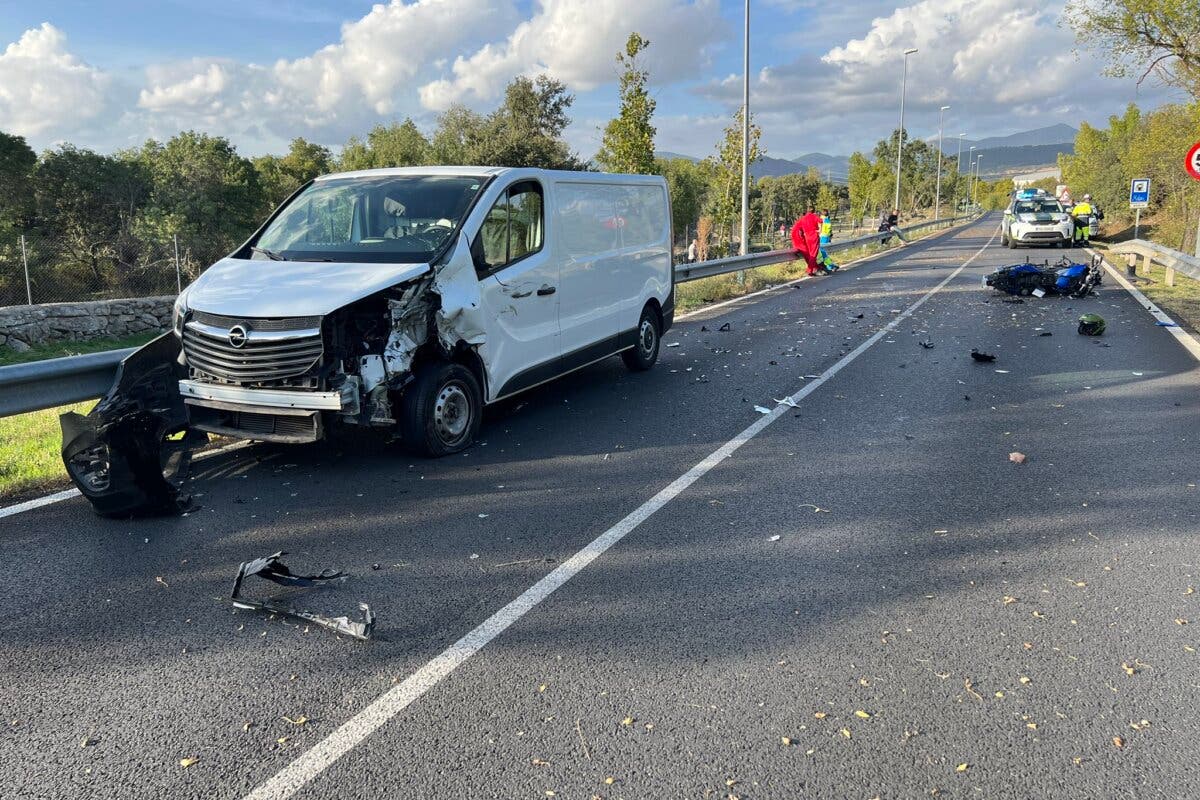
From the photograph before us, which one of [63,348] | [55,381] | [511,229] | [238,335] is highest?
[511,229]

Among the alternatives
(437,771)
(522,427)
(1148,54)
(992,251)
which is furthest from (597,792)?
(992,251)

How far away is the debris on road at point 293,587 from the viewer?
372 centimetres

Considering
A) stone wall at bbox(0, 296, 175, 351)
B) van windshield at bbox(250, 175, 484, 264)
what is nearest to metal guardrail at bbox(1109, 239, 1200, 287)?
van windshield at bbox(250, 175, 484, 264)

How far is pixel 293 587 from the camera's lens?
419 centimetres

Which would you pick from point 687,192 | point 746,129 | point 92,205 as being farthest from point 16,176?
point 687,192

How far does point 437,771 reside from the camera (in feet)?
9.18

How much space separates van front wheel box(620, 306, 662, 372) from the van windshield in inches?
120

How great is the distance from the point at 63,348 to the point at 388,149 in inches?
1884

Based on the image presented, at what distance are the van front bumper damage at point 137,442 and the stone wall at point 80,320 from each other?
51.2 feet

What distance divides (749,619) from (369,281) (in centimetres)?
349

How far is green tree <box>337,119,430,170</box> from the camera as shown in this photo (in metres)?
61.2

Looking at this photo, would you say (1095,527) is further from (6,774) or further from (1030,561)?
(6,774)

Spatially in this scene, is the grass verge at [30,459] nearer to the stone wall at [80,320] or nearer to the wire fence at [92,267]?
the stone wall at [80,320]

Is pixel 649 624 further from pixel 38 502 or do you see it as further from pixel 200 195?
pixel 200 195
